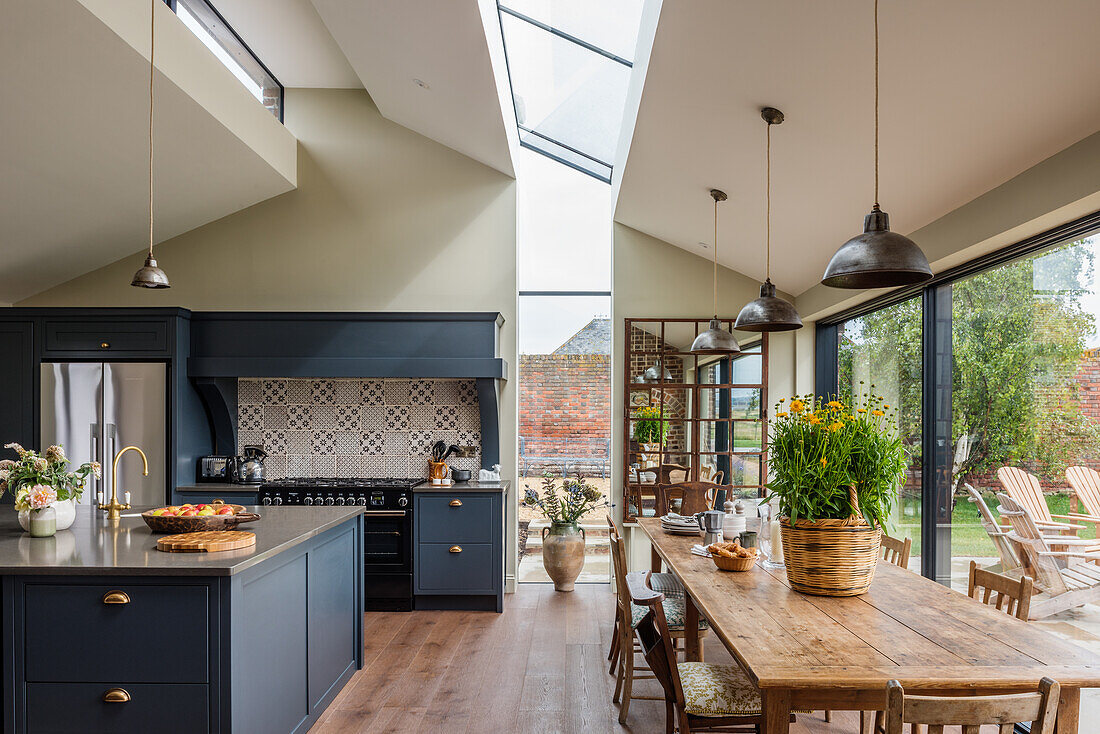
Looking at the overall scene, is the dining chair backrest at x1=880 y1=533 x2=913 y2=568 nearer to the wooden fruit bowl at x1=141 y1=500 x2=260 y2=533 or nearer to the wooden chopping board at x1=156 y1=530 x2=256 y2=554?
the wooden chopping board at x1=156 y1=530 x2=256 y2=554

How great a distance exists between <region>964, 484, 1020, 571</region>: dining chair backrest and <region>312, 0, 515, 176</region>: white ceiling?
3446 mm

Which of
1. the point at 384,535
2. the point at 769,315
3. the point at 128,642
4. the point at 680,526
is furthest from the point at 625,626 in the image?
the point at 384,535

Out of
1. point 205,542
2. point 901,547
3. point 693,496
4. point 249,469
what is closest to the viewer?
point 205,542

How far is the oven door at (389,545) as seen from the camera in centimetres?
521

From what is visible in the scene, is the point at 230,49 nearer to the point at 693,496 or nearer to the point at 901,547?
the point at 693,496

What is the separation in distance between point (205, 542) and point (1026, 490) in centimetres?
338

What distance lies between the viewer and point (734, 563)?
2.99 m

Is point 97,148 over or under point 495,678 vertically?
over

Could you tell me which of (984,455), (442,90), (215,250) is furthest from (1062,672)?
(215,250)

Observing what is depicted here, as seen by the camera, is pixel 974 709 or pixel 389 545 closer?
pixel 974 709

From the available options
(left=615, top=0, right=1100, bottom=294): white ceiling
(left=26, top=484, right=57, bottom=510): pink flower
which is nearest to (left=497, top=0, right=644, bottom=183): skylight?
(left=615, top=0, right=1100, bottom=294): white ceiling

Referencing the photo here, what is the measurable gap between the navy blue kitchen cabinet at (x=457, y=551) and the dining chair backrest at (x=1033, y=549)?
327cm

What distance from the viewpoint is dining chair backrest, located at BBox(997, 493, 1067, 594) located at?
9.41 feet

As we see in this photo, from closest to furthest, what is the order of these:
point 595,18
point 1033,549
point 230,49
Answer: point 1033,549, point 595,18, point 230,49
